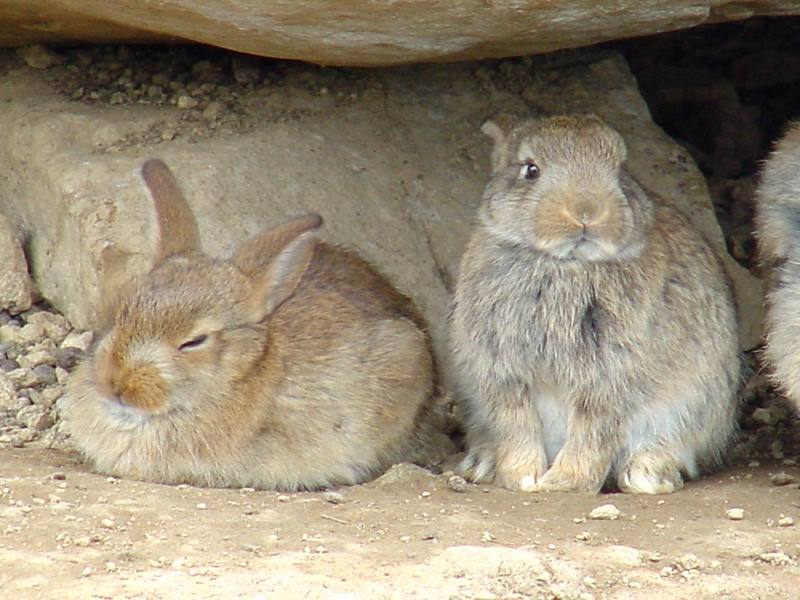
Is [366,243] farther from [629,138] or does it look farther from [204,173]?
[629,138]

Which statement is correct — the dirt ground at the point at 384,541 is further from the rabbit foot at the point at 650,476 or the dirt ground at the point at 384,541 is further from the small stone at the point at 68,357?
the small stone at the point at 68,357

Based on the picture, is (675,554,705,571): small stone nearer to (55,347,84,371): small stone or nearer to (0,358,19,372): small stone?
(55,347,84,371): small stone

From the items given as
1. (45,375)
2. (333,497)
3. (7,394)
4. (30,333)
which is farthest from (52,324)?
(333,497)

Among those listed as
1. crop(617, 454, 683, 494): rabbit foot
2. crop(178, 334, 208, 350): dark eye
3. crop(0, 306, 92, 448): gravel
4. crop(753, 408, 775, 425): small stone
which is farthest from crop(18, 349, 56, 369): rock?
crop(753, 408, 775, 425): small stone

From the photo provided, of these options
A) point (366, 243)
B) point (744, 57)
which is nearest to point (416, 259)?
point (366, 243)

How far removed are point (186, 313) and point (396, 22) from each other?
1391 millimetres

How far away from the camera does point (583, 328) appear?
5895 mm

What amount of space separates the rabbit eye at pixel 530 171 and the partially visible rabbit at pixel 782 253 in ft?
3.20

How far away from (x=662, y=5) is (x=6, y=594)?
3.34 metres

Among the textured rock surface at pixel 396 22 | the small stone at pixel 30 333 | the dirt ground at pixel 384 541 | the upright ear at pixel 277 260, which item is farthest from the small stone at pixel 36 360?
the textured rock surface at pixel 396 22

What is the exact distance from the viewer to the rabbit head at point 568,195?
571cm

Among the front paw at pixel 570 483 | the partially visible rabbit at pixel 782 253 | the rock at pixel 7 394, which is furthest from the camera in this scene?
the rock at pixel 7 394

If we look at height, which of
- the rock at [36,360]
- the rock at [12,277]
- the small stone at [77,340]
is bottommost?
the rock at [36,360]

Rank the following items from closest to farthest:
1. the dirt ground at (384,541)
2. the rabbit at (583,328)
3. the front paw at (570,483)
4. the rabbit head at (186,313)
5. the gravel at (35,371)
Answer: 1. the dirt ground at (384,541)
2. the rabbit head at (186,313)
3. the rabbit at (583,328)
4. the front paw at (570,483)
5. the gravel at (35,371)
